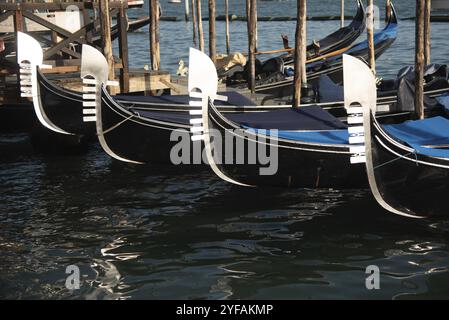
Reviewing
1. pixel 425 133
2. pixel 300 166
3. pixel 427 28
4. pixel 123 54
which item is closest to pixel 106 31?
pixel 123 54

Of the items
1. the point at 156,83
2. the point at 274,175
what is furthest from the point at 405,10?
the point at 274,175

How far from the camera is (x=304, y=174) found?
30.8 ft

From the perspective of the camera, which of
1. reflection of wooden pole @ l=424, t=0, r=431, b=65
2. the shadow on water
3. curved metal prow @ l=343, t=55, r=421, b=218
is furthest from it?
reflection of wooden pole @ l=424, t=0, r=431, b=65

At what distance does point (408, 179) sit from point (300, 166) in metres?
1.48

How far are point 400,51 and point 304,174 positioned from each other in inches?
751

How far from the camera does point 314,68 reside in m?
16.2

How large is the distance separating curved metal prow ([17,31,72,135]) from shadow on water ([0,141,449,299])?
1.26m

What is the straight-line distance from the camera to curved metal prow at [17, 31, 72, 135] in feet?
37.4

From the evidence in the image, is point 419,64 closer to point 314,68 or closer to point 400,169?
point 400,169

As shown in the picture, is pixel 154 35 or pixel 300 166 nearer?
pixel 300 166

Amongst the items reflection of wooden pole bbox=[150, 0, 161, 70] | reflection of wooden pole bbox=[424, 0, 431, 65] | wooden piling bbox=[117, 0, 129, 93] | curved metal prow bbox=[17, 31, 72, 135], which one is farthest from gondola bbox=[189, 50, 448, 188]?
reflection of wooden pole bbox=[150, 0, 161, 70]

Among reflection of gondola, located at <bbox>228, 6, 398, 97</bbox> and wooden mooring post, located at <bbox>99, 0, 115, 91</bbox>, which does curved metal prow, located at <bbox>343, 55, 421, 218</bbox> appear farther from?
reflection of gondola, located at <bbox>228, 6, 398, 97</bbox>

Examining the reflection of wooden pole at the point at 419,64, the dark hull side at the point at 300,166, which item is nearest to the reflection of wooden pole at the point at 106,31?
the dark hull side at the point at 300,166

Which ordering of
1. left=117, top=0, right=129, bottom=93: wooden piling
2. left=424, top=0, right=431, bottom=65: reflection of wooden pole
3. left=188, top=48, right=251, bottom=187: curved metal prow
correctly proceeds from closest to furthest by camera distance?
left=188, top=48, right=251, bottom=187: curved metal prow, left=424, top=0, right=431, bottom=65: reflection of wooden pole, left=117, top=0, right=129, bottom=93: wooden piling
